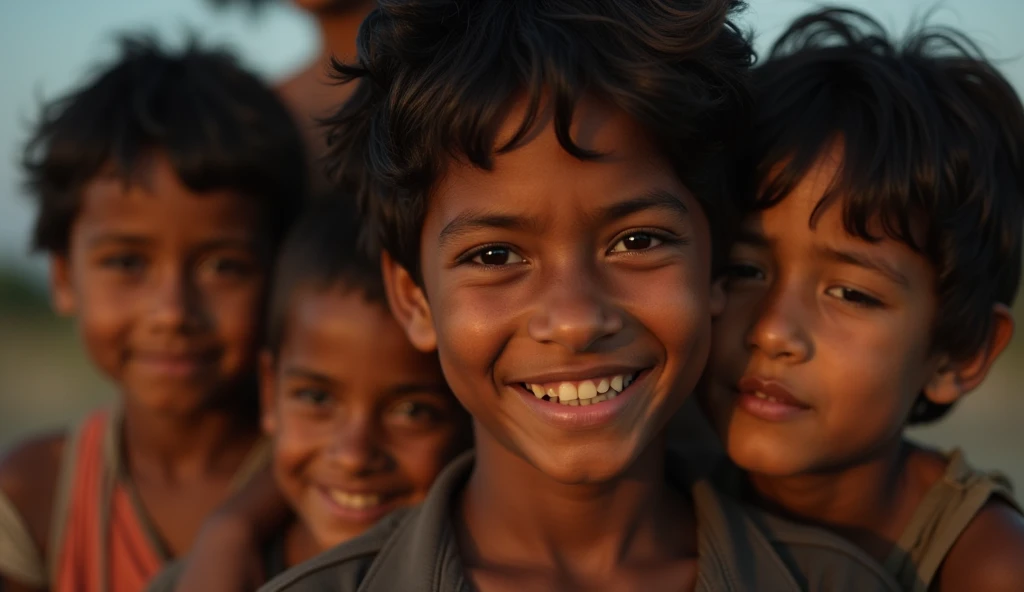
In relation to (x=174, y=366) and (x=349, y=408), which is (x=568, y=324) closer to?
(x=349, y=408)

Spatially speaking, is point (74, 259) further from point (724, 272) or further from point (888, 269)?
point (888, 269)

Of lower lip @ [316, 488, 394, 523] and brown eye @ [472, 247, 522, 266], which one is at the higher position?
brown eye @ [472, 247, 522, 266]

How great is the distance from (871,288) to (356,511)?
1.23 m

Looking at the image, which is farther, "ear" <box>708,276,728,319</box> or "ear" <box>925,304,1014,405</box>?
"ear" <box>925,304,1014,405</box>

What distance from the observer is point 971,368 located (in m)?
2.46

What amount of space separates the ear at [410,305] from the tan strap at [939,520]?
1.06 m

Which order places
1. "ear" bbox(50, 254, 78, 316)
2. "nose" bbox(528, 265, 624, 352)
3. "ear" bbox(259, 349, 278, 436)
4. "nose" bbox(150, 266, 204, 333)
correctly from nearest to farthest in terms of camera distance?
"nose" bbox(528, 265, 624, 352) < "ear" bbox(259, 349, 278, 436) < "nose" bbox(150, 266, 204, 333) < "ear" bbox(50, 254, 78, 316)

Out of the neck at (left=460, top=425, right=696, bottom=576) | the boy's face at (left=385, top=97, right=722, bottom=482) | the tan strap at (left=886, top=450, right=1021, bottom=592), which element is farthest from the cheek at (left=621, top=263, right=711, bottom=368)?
the tan strap at (left=886, top=450, right=1021, bottom=592)

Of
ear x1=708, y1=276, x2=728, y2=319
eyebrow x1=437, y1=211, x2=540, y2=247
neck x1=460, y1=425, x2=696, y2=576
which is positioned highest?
eyebrow x1=437, y1=211, x2=540, y2=247

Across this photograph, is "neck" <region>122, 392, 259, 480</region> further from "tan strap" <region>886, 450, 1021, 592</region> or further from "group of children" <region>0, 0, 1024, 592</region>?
"tan strap" <region>886, 450, 1021, 592</region>

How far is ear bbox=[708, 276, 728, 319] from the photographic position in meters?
2.23

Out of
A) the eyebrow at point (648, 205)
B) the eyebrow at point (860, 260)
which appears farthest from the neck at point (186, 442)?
the eyebrow at point (860, 260)

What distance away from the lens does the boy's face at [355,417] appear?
2541mm

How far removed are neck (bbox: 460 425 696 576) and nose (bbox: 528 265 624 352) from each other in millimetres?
354
